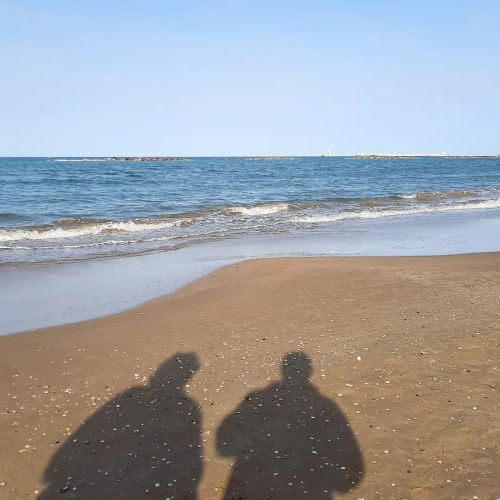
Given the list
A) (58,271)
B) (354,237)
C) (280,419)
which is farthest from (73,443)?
(354,237)

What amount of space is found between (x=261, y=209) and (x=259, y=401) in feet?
61.6

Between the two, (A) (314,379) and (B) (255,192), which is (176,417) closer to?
(A) (314,379)

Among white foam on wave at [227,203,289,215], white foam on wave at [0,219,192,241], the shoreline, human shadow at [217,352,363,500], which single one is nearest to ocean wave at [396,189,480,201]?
white foam on wave at [227,203,289,215]

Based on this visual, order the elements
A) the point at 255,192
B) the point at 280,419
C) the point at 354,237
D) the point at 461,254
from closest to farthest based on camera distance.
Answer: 1. the point at 280,419
2. the point at 461,254
3. the point at 354,237
4. the point at 255,192

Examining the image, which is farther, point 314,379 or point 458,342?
point 458,342

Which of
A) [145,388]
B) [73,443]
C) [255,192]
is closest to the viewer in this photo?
[73,443]

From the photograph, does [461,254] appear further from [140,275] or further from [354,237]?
[140,275]

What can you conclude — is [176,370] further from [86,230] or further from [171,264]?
[86,230]

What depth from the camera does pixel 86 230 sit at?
1717 cm

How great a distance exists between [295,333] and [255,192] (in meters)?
26.3

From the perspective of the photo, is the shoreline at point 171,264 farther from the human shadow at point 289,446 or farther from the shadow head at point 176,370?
the human shadow at point 289,446

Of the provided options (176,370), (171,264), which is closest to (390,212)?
(171,264)

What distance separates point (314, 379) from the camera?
5.35m

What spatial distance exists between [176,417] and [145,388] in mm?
716
